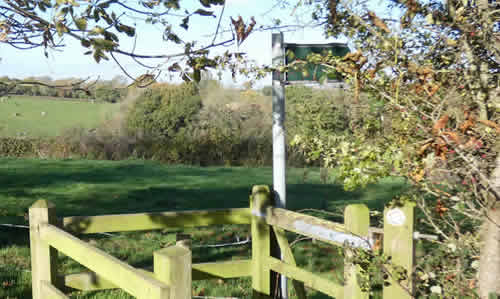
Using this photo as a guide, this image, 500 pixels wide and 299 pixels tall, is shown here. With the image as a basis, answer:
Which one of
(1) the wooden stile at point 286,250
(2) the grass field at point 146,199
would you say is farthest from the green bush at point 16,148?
(1) the wooden stile at point 286,250

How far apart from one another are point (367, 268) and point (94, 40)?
6.00ft

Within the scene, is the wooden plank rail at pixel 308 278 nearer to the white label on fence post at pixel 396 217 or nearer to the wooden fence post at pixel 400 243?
the wooden fence post at pixel 400 243

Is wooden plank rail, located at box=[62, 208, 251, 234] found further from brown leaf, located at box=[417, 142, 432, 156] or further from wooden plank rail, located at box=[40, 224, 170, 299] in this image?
brown leaf, located at box=[417, 142, 432, 156]

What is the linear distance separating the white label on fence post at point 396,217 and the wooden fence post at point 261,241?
1.46 meters

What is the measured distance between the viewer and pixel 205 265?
3.85 metres

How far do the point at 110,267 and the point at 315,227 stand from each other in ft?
4.37

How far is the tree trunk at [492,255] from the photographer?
8.66ft

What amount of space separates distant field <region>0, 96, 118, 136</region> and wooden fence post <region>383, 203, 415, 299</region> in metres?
17.8

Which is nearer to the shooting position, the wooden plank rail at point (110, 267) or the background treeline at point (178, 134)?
the wooden plank rail at point (110, 267)

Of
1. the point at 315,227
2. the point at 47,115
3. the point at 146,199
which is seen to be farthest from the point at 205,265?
the point at 47,115

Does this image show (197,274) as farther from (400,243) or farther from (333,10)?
(333,10)

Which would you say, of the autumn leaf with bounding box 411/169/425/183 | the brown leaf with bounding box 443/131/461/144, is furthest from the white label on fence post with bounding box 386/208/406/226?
the brown leaf with bounding box 443/131/461/144

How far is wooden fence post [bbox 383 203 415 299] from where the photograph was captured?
2.49m

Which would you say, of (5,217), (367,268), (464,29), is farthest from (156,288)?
(5,217)
